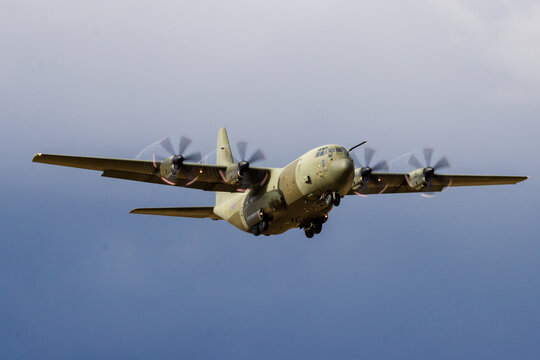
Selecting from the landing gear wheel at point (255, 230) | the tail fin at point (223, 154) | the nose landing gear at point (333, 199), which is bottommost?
the landing gear wheel at point (255, 230)

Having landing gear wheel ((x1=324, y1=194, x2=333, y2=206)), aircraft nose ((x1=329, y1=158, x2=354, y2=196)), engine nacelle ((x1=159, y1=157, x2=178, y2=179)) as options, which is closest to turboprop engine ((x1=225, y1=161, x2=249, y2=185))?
engine nacelle ((x1=159, y1=157, x2=178, y2=179))

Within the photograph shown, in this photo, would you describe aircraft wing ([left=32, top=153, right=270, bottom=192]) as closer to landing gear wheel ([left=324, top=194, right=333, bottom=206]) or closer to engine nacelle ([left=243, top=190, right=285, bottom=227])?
engine nacelle ([left=243, top=190, right=285, bottom=227])

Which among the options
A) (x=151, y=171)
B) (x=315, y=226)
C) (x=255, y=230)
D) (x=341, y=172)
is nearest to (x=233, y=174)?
(x=255, y=230)

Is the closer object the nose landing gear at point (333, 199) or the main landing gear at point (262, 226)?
the nose landing gear at point (333, 199)

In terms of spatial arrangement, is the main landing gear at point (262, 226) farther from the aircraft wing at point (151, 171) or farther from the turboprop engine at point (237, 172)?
the turboprop engine at point (237, 172)

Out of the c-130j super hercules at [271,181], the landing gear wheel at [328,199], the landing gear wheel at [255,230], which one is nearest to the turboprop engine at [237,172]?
the c-130j super hercules at [271,181]

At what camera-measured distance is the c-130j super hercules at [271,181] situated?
98.9 feet

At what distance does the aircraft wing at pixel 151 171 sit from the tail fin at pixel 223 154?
327 centimetres

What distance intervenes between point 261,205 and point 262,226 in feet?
3.32

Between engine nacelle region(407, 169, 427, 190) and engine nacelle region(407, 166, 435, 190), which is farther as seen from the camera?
engine nacelle region(407, 169, 427, 190)

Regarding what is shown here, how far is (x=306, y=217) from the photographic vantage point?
32.8 meters

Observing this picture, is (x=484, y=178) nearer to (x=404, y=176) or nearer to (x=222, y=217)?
(x=404, y=176)

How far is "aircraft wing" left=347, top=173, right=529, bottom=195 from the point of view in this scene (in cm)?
3625

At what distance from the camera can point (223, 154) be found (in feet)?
132
